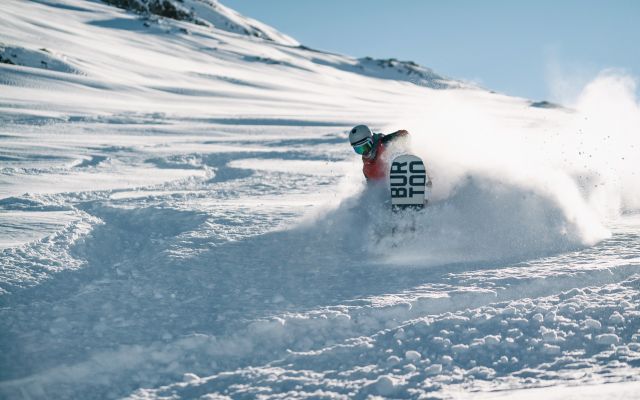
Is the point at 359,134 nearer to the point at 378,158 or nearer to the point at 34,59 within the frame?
the point at 378,158

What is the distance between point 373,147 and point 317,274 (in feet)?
5.97

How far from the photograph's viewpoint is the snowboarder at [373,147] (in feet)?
20.4

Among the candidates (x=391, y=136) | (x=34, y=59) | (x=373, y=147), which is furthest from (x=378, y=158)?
(x=34, y=59)

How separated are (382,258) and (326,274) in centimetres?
71

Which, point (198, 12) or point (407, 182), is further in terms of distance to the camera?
point (198, 12)

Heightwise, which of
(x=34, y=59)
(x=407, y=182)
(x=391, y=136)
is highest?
(x=34, y=59)

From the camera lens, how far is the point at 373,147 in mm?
6316

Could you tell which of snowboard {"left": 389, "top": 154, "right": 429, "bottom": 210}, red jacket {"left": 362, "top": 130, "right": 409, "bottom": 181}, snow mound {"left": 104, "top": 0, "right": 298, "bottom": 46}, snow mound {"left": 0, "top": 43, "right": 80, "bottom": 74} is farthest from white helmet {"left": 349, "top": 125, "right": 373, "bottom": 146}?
snow mound {"left": 104, "top": 0, "right": 298, "bottom": 46}

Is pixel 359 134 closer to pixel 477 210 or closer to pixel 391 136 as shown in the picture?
pixel 391 136

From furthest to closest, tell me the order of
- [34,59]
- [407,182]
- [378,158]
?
→ [34,59], [378,158], [407,182]

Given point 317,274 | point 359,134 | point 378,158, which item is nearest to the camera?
point 317,274

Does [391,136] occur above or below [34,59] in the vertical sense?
below

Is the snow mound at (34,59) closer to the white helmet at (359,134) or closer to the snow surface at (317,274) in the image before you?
the snow surface at (317,274)

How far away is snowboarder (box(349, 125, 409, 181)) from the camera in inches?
245
